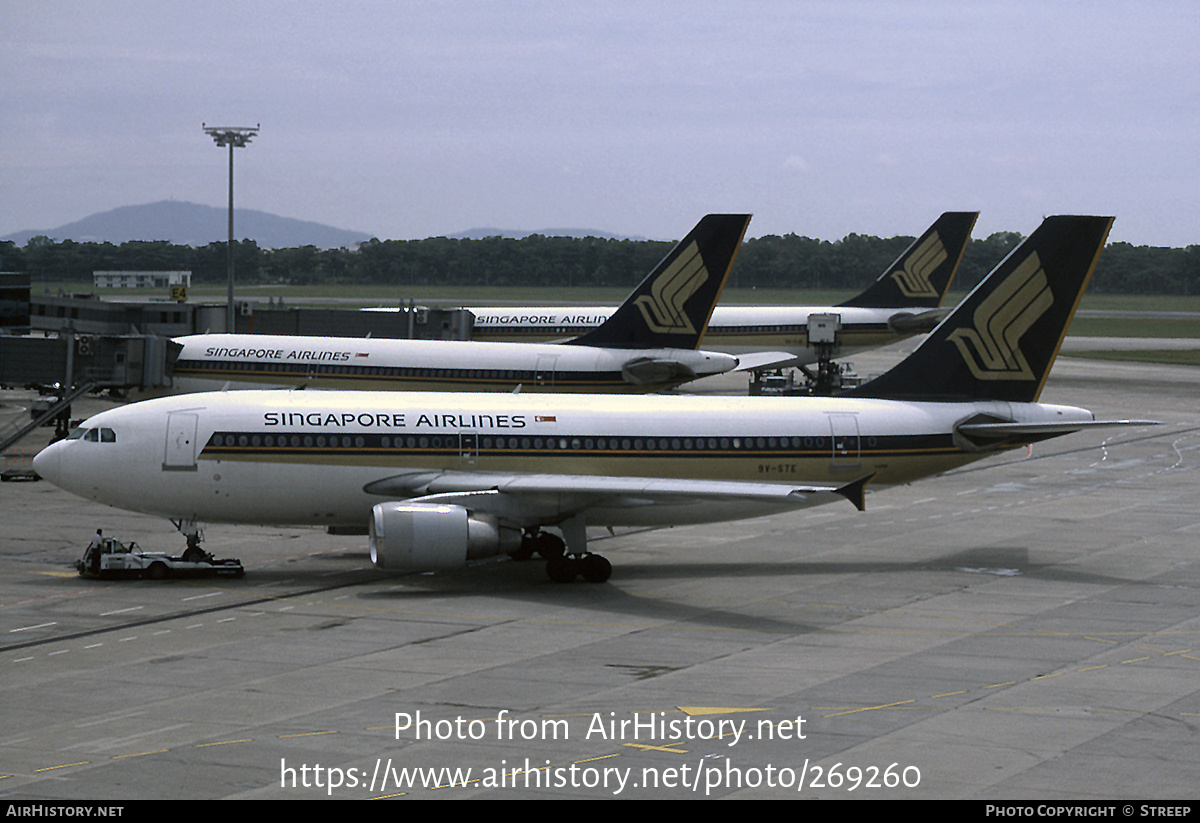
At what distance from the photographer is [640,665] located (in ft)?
A: 94.6

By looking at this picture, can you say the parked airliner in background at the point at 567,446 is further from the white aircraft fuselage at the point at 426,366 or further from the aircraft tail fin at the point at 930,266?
the aircraft tail fin at the point at 930,266

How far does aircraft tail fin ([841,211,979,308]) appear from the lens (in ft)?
313

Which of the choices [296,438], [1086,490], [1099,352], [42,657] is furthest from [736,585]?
[1099,352]

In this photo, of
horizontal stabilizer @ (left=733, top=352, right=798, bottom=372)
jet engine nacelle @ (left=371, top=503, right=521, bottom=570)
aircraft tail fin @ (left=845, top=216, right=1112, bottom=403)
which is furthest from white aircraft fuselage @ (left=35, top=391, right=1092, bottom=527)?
horizontal stabilizer @ (left=733, top=352, right=798, bottom=372)

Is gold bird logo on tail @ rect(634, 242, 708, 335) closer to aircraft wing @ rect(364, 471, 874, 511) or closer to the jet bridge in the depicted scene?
the jet bridge

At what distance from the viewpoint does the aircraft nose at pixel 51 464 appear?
38.3 meters

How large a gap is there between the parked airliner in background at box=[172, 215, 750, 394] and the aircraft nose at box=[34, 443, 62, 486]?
26.0 m

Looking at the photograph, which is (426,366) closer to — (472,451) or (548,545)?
(472,451)

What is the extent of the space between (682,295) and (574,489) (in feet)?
100

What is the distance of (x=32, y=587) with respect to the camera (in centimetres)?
3619

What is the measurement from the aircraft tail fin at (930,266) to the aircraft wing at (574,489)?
61.0m
